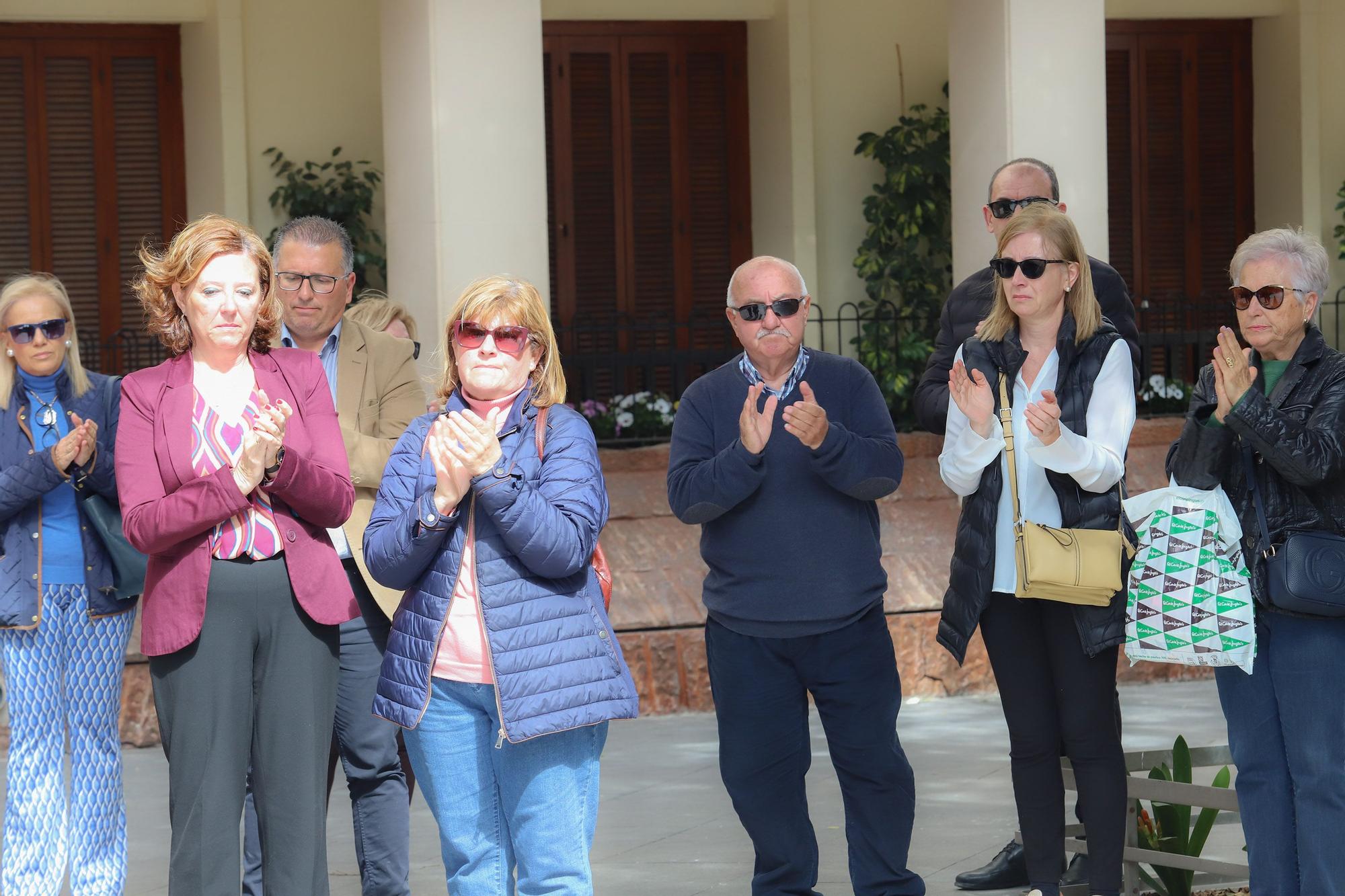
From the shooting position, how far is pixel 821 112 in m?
12.3

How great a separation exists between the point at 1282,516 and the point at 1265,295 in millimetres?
584

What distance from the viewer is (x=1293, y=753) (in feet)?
14.9

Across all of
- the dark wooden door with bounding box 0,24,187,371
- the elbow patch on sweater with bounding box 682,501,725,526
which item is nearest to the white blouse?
the elbow patch on sweater with bounding box 682,501,725,526

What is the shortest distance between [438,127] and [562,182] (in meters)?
3.31

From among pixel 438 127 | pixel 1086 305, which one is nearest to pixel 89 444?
pixel 1086 305

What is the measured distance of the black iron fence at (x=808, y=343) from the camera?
11.2 m

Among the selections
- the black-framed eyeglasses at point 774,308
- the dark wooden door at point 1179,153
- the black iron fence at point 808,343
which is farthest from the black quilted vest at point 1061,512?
the dark wooden door at point 1179,153

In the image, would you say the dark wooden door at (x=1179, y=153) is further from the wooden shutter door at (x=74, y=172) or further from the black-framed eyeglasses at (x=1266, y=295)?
the black-framed eyeglasses at (x=1266, y=295)

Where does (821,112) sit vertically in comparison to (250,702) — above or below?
above

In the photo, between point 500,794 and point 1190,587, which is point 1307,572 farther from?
point 500,794

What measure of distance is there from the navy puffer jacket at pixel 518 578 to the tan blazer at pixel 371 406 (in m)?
0.80

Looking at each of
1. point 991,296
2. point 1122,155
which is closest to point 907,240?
point 1122,155

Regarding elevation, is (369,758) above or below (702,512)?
below

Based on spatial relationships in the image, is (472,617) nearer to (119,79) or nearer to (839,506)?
(839,506)
